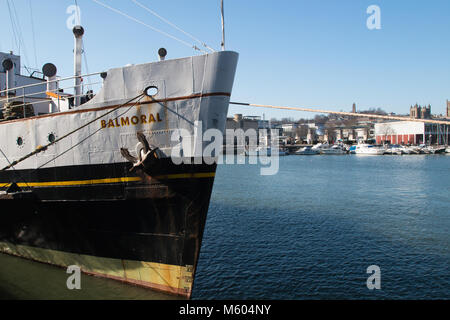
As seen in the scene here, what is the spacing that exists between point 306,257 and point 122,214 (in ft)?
23.1

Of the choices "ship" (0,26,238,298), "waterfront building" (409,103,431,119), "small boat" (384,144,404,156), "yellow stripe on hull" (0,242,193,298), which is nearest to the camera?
"ship" (0,26,238,298)

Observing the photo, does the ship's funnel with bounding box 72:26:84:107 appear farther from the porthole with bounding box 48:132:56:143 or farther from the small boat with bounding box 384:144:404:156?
the small boat with bounding box 384:144:404:156

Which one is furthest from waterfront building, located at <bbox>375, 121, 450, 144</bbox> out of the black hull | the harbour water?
the black hull

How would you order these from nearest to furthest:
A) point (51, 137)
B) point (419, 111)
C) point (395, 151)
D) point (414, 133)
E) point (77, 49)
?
point (51, 137)
point (77, 49)
point (395, 151)
point (414, 133)
point (419, 111)

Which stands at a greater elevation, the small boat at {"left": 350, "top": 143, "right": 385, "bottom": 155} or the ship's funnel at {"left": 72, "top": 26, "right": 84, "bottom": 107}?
the ship's funnel at {"left": 72, "top": 26, "right": 84, "bottom": 107}

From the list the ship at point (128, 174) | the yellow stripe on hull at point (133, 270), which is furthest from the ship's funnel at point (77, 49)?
the yellow stripe on hull at point (133, 270)

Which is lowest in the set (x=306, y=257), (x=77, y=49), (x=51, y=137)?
(x=306, y=257)

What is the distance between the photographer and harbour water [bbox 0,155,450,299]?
31.3 feet

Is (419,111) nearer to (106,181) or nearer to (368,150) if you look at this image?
(368,150)

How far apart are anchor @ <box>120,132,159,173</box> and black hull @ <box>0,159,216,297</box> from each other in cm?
19

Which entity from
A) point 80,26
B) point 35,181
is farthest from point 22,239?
point 80,26

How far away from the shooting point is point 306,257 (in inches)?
483

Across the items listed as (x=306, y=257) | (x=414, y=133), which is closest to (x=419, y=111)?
(x=414, y=133)
